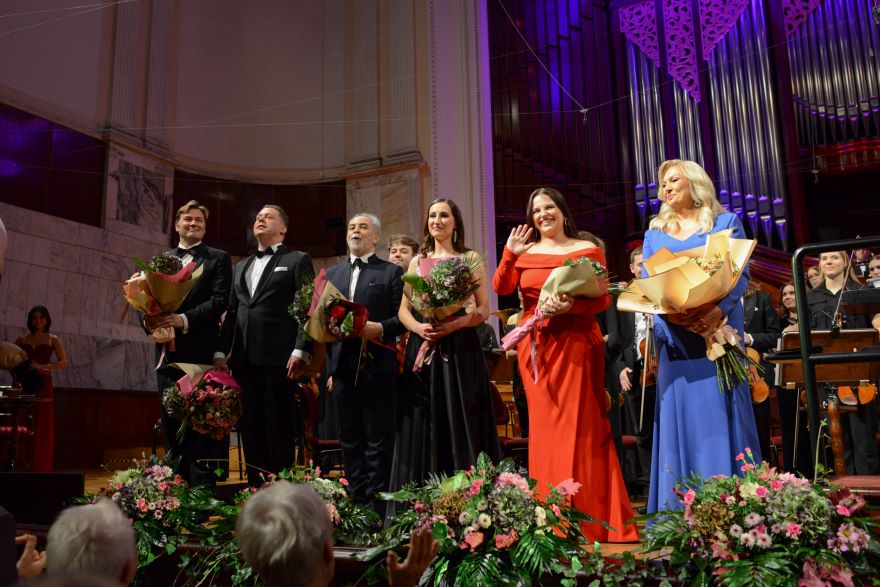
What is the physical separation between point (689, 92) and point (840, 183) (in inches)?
94.4

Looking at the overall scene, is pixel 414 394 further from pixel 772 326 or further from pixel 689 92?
pixel 689 92

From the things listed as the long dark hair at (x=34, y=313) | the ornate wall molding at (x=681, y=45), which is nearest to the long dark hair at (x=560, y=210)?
the long dark hair at (x=34, y=313)

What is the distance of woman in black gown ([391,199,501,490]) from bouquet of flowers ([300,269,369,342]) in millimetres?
252

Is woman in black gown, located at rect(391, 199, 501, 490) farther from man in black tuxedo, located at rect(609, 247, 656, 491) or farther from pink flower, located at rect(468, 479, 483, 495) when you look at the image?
man in black tuxedo, located at rect(609, 247, 656, 491)

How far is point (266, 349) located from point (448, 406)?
3.49 feet

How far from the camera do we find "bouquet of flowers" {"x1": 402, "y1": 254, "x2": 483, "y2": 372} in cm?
336

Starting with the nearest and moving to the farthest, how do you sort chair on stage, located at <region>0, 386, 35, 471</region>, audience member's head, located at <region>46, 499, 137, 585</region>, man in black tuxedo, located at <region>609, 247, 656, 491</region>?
1. audience member's head, located at <region>46, 499, 137, 585</region>
2. man in black tuxedo, located at <region>609, 247, 656, 491</region>
3. chair on stage, located at <region>0, 386, 35, 471</region>

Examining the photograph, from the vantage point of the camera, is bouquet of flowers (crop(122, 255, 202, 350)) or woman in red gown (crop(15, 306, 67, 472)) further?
woman in red gown (crop(15, 306, 67, 472))

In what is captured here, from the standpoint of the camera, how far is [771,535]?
2.22 metres

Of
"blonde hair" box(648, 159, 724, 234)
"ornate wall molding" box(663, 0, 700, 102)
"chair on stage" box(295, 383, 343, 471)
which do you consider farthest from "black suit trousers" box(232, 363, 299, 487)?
"ornate wall molding" box(663, 0, 700, 102)

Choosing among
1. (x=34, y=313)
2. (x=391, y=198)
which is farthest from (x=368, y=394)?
(x=391, y=198)

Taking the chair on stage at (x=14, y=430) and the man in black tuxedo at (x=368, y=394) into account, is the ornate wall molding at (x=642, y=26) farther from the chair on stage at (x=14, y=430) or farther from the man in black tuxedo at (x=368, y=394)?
the chair on stage at (x=14, y=430)

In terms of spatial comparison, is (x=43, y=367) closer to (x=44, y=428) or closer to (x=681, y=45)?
(x=44, y=428)

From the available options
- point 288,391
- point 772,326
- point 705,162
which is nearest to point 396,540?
point 288,391
